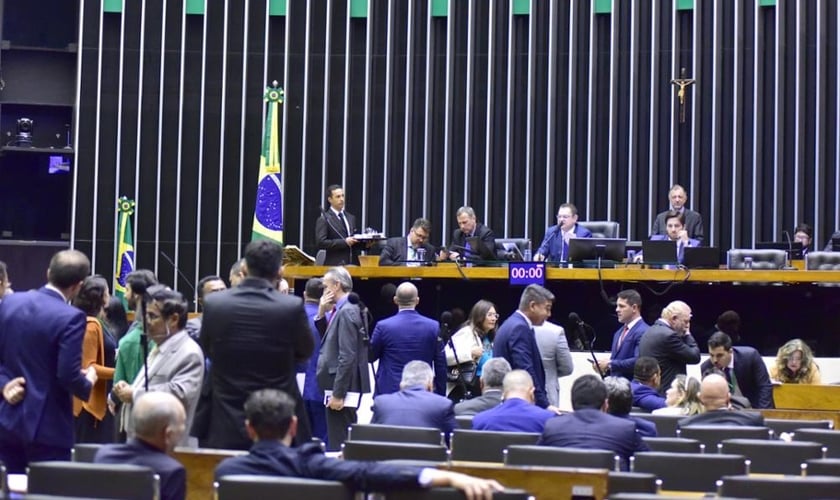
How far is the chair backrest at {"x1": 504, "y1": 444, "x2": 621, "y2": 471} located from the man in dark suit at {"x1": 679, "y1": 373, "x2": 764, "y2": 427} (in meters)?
1.73

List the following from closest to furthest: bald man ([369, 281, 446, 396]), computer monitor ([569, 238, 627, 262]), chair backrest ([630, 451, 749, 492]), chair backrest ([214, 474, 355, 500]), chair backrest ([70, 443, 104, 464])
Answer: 1. chair backrest ([214, 474, 355, 500])
2. chair backrest ([70, 443, 104, 464])
3. chair backrest ([630, 451, 749, 492])
4. bald man ([369, 281, 446, 396])
5. computer monitor ([569, 238, 627, 262])

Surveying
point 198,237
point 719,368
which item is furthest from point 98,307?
point 198,237

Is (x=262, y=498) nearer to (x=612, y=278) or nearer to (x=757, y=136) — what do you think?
(x=612, y=278)

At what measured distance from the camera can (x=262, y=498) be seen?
3367 millimetres

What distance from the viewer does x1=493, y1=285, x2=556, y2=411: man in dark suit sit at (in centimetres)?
752

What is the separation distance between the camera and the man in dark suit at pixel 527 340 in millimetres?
7516

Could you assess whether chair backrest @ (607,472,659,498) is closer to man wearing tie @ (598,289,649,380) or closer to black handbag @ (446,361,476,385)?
man wearing tie @ (598,289,649,380)

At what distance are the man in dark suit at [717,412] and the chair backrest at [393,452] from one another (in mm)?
2000

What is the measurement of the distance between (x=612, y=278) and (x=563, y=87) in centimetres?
542

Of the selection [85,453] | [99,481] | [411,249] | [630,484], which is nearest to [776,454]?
[630,484]

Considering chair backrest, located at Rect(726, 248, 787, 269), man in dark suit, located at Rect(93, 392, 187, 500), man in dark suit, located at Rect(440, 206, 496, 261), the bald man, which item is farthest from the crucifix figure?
man in dark suit, located at Rect(93, 392, 187, 500)

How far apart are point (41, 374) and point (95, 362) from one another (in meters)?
1.11

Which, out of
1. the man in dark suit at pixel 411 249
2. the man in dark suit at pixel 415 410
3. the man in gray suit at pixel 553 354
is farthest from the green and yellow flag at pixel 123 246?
the man in dark suit at pixel 415 410

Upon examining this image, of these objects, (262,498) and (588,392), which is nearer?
(262,498)
